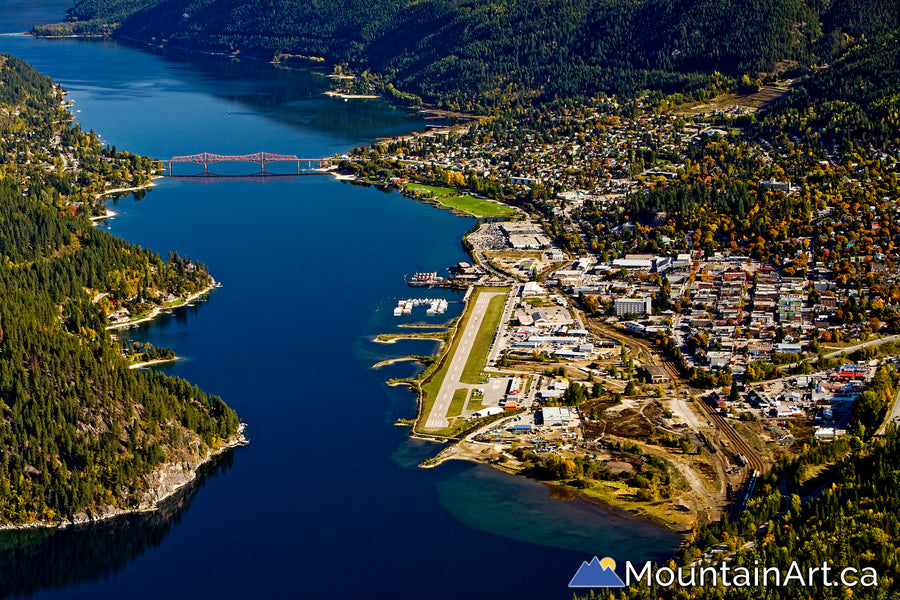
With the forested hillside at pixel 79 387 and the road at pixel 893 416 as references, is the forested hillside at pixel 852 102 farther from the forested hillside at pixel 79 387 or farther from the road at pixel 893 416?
the forested hillside at pixel 79 387

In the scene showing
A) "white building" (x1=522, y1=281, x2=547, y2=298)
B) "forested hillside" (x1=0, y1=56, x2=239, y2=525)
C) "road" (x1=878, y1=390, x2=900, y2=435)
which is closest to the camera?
"forested hillside" (x1=0, y1=56, x2=239, y2=525)

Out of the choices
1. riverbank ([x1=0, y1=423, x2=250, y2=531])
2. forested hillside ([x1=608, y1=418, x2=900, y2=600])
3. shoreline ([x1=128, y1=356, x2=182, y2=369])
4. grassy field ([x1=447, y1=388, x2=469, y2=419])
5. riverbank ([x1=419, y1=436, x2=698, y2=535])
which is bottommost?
riverbank ([x1=0, y1=423, x2=250, y2=531])

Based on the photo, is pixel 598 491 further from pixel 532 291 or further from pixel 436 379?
pixel 532 291

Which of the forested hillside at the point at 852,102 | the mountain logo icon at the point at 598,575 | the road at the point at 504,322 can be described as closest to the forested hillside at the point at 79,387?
the road at the point at 504,322

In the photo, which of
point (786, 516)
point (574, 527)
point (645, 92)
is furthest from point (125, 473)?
point (645, 92)

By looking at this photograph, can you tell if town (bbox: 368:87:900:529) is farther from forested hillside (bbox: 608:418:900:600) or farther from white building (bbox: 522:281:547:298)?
forested hillside (bbox: 608:418:900:600)

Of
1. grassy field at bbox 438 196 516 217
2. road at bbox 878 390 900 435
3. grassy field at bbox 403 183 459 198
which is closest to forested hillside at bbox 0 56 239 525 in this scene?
grassy field at bbox 438 196 516 217

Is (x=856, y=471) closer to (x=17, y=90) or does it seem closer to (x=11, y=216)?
(x=11, y=216)
